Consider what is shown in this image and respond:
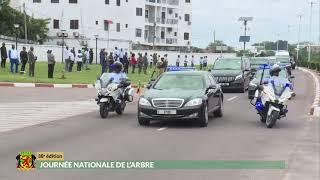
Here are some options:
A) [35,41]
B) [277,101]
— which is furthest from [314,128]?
[35,41]

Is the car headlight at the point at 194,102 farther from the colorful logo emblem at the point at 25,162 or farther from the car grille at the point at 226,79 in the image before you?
the car grille at the point at 226,79

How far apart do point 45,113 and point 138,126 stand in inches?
172

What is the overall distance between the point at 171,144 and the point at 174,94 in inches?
130

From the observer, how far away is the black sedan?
15688 millimetres

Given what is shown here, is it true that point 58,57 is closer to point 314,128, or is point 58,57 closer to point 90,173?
point 314,128

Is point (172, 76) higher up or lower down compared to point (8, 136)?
higher up

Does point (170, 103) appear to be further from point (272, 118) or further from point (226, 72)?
point (226, 72)

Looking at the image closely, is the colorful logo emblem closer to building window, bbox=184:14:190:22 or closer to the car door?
the car door

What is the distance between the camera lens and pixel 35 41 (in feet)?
241

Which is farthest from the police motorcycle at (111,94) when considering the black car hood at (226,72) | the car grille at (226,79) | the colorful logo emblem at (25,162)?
the black car hood at (226,72)

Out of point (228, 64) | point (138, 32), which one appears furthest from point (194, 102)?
point (138, 32)

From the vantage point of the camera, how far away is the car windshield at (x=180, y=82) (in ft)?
55.5

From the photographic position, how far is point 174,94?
15992 mm

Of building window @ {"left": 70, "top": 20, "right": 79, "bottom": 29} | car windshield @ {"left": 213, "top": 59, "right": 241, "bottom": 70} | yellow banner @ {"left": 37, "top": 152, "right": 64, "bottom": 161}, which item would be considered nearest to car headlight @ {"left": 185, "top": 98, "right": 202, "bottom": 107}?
yellow banner @ {"left": 37, "top": 152, "right": 64, "bottom": 161}
